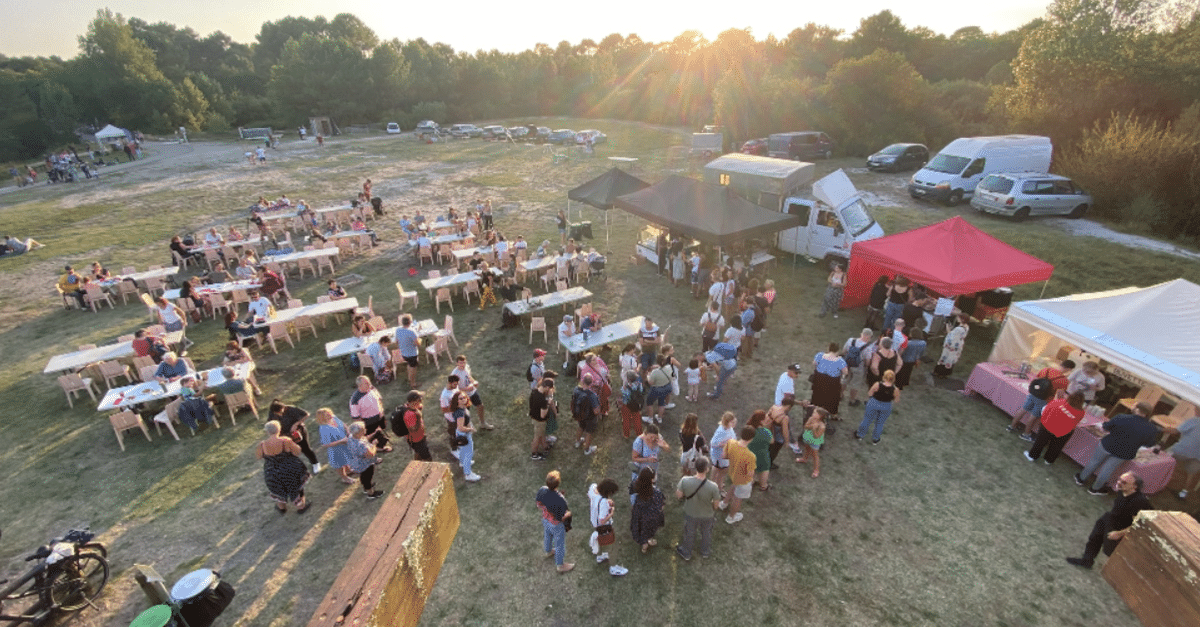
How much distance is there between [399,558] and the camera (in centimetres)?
110

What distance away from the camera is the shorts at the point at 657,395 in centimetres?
807

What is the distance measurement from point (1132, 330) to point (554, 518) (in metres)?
8.92

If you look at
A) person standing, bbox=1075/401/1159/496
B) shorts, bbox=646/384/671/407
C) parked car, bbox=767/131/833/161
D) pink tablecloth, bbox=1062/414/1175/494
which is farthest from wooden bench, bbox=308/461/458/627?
parked car, bbox=767/131/833/161

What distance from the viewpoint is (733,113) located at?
1313 inches

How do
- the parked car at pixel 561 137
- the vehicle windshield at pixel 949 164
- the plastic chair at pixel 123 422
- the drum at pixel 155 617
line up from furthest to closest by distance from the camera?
the parked car at pixel 561 137, the vehicle windshield at pixel 949 164, the plastic chair at pixel 123 422, the drum at pixel 155 617

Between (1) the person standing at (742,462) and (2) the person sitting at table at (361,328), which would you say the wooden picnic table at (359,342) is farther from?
(1) the person standing at (742,462)

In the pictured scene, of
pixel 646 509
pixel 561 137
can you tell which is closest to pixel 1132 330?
pixel 646 509

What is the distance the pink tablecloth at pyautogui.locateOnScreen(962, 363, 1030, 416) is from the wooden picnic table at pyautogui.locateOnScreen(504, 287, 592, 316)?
7764 mm

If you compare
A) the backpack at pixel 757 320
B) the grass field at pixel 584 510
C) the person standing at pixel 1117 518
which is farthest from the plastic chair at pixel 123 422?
the person standing at pixel 1117 518

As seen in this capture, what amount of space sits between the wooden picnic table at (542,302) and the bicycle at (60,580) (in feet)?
23.7

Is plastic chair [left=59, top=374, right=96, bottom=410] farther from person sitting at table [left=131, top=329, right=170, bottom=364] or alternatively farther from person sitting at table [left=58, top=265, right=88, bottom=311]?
person sitting at table [left=58, top=265, right=88, bottom=311]

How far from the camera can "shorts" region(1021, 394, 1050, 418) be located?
25.8 feet

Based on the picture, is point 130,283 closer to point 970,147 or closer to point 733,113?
point 970,147

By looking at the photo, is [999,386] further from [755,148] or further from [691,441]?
[755,148]
